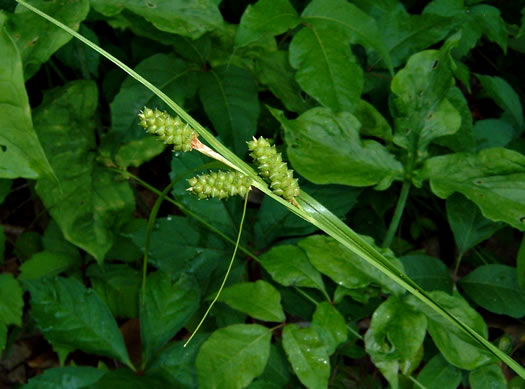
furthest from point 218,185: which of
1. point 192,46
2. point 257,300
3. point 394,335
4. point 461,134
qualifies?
point 461,134

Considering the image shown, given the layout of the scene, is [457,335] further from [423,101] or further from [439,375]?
[423,101]

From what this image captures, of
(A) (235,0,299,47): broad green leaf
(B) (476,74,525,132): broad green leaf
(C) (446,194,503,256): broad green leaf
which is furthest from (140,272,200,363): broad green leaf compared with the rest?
(B) (476,74,525,132): broad green leaf

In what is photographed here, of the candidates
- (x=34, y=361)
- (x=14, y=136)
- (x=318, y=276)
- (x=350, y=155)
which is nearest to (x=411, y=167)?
(x=350, y=155)

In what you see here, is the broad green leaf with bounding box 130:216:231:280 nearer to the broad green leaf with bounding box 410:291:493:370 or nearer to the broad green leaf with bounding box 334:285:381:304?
the broad green leaf with bounding box 334:285:381:304

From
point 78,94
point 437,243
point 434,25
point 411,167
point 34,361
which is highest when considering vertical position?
point 434,25

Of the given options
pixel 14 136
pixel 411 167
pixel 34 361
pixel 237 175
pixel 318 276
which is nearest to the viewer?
Result: pixel 237 175

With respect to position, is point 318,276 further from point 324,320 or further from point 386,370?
point 386,370
